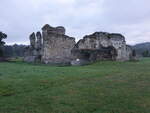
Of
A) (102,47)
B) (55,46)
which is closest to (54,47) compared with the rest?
(55,46)

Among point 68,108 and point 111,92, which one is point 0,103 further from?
point 111,92

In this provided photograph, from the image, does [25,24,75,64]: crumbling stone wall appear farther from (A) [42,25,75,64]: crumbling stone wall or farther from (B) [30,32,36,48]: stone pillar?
(B) [30,32,36,48]: stone pillar

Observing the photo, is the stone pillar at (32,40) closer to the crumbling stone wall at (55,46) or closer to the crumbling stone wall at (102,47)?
the crumbling stone wall at (55,46)

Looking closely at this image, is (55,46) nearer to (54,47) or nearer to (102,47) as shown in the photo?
(54,47)

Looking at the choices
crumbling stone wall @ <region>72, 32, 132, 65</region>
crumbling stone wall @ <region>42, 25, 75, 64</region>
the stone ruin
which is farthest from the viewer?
crumbling stone wall @ <region>42, 25, 75, 64</region>

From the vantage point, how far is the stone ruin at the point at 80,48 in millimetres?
36344

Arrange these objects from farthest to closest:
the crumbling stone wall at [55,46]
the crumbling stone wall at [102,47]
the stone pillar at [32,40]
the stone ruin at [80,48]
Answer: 1. the stone pillar at [32,40]
2. the crumbling stone wall at [55,46]
3. the stone ruin at [80,48]
4. the crumbling stone wall at [102,47]

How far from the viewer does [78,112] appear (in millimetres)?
6551

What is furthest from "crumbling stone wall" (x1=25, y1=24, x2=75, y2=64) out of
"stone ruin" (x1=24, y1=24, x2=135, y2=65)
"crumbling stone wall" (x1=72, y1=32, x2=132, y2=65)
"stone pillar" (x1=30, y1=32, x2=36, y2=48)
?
"stone pillar" (x1=30, y1=32, x2=36, y2=48)

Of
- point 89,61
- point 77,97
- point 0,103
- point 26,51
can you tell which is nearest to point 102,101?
point 77,97

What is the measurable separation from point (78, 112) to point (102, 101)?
5.06ft

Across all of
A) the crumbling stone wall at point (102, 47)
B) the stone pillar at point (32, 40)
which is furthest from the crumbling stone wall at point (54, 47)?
the stone pillar at point (32, 40)

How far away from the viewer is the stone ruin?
3634 cm

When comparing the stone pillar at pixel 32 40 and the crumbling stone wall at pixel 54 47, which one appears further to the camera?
the stone pillar at pixel 32 40
